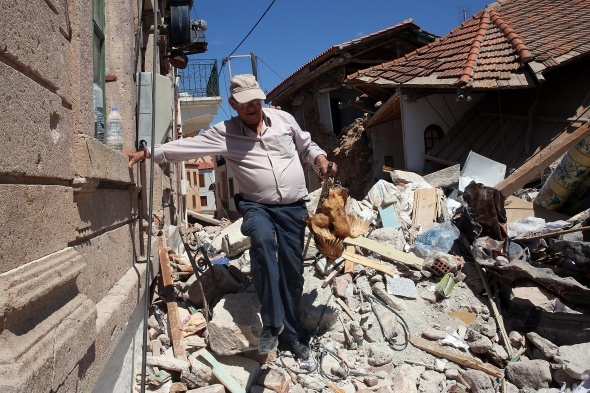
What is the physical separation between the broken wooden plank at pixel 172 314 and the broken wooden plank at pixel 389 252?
2.39 meters

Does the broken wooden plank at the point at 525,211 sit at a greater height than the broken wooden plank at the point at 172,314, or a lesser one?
greater

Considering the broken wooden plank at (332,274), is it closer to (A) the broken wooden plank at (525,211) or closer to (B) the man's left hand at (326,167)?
(B) the man's left hand at (326,167)

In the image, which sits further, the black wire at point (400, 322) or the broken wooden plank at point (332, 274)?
the broken wooden plank at point (332, 274)

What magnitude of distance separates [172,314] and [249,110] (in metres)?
1.81

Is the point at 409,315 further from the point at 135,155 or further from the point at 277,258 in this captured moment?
the point at 135,155

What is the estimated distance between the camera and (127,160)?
12.0 feet

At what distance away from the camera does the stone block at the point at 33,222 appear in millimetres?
1709

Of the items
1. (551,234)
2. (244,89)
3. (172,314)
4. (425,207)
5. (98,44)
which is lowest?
(172,314)

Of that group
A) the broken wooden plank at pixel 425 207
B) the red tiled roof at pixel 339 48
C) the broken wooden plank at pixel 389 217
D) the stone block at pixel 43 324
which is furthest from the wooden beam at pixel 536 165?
the red tiled roof at pixel 339 48

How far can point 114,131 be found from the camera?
3701 mm

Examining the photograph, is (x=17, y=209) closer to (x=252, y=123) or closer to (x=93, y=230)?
(x=93, y=230)

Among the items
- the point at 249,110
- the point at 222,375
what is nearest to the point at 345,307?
the point at 222,375

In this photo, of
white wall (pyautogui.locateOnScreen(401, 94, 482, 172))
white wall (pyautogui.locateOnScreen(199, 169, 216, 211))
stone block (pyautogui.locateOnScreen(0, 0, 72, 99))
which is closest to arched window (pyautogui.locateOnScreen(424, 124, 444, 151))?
white wall (pyautogui.locateOnScreen(401, 94, 482, 172))

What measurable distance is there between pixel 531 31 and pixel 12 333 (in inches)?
461
